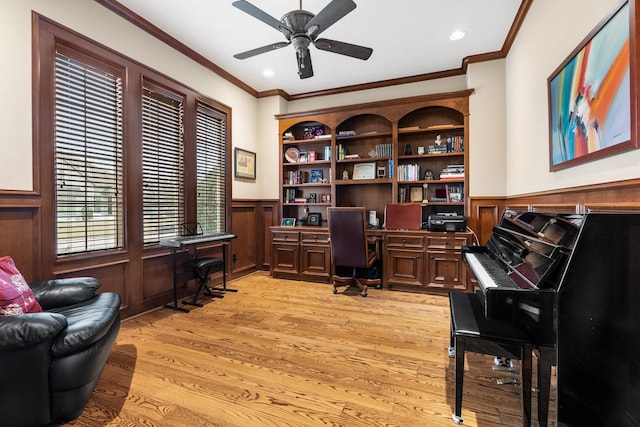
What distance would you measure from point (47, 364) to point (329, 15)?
2.64 meters

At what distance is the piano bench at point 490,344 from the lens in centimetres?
137

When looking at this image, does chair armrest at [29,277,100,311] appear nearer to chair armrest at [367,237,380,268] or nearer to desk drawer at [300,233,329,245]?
desk drawer at [300,233,329,245]

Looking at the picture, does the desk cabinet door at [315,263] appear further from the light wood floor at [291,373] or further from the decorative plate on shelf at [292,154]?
the decorative plate on shelf at [292,154]

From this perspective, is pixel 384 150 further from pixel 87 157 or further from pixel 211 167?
pixel 87 157

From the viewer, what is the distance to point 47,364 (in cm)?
140

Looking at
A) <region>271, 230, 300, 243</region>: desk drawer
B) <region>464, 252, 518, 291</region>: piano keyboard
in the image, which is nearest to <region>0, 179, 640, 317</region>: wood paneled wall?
<region>271, 230, 300, 243</region>: desk drawer

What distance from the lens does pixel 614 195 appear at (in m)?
1.38

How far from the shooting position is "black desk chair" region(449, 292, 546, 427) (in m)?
1.37

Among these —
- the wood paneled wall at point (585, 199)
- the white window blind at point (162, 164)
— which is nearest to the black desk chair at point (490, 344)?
the wood paneled wall at point (585, 199)

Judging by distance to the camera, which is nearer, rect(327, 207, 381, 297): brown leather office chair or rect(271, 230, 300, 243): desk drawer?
rect(327, 207, 381, 297): brown leather office chair

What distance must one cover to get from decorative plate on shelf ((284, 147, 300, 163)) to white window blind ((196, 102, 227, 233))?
104cm

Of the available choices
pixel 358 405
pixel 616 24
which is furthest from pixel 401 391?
pixel 616 24

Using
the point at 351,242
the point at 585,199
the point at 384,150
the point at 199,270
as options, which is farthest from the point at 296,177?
the point at 585,199

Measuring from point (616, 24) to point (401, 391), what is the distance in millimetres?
2187
